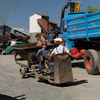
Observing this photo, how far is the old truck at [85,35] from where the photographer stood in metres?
7.86

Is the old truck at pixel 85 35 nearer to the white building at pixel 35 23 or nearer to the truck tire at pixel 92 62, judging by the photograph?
the truck tire at pixel 92 62

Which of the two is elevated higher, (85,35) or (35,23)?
(35,23)

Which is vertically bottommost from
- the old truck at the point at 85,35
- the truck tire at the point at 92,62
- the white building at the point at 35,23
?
the truck tire at the point at 92,62

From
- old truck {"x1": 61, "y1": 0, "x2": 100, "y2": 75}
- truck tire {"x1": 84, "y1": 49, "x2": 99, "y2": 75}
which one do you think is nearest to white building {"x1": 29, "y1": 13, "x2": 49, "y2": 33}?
old truck {"x1": 61, "y1": 0, "x2": 100, "y2": 75}

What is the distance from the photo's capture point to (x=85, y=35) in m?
8.53

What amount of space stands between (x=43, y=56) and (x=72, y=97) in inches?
98.4

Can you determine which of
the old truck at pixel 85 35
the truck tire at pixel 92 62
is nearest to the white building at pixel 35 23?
the old truck at pixel 85 35

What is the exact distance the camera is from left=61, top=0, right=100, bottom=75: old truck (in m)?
7.86

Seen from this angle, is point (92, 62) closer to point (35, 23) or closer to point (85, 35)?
point (85, 35)

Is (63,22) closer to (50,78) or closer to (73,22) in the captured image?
(73,22)

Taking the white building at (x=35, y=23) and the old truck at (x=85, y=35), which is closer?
the old truck at (x=85, y=35)

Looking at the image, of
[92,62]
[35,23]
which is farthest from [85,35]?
[35,23]

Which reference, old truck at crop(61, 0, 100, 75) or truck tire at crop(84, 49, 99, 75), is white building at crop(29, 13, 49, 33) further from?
truck tire at crop(84, 49, 99, 75)

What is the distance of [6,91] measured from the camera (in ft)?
17.6
